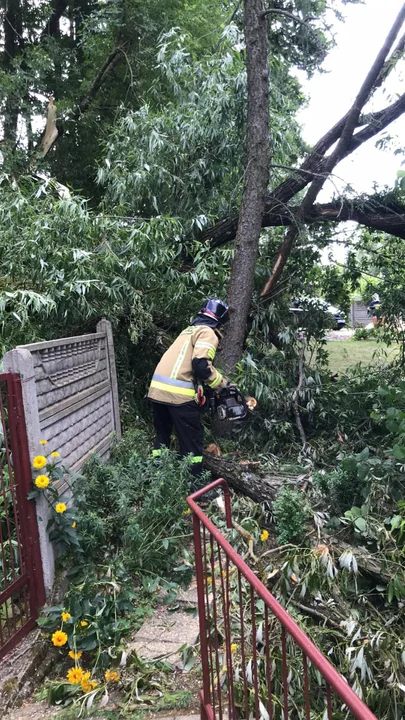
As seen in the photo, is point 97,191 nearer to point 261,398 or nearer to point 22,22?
point 22,22

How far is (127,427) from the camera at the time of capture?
541 cm

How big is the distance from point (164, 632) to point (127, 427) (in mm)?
2721

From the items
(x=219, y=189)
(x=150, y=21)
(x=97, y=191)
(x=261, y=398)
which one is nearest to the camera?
(x=261, y=398)

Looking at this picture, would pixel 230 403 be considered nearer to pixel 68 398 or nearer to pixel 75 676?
pixel 68 398

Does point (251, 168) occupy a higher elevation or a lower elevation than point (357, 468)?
higher

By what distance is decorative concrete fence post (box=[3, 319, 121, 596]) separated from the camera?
289cm

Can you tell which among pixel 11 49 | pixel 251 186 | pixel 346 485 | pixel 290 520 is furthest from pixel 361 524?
pixel 11 49

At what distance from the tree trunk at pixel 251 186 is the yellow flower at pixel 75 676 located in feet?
11.4

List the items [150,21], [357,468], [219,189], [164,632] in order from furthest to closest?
1. [150,21]
2. [219,189]
3. [357,468]
4. [164,632]

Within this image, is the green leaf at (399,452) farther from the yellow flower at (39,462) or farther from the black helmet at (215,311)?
the yellow flower at (39,462)

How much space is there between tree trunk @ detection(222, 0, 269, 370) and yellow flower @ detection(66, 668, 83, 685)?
11.4ft

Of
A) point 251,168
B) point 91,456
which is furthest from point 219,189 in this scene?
point 91,456

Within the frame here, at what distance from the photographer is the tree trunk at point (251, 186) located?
544 cm

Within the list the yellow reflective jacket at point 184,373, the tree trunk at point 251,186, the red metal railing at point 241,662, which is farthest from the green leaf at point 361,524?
the tree trunk at point 251,186
